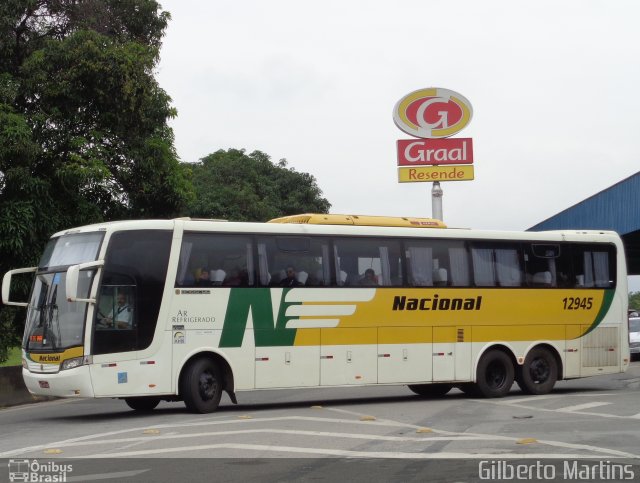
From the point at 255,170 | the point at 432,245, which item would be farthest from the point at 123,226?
the point at 255,170

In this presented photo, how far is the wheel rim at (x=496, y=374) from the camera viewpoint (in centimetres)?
2044

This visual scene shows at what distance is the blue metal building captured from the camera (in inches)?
1431

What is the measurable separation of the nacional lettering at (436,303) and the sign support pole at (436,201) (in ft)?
43.4

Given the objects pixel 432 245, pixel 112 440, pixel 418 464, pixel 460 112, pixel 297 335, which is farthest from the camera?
pixel 460 112

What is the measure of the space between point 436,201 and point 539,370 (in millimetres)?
13282

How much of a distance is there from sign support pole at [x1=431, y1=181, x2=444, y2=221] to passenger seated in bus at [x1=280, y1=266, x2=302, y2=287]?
50.9 feet

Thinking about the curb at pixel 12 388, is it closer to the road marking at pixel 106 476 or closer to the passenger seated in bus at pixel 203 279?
the passenger seated in bus at pixel 203 279

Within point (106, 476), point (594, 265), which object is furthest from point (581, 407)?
point (106, 476)

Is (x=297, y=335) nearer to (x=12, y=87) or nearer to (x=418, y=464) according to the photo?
(x=418, y=464)

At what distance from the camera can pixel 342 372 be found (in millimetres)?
18578

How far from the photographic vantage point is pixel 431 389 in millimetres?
21812

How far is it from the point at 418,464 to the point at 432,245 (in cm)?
954

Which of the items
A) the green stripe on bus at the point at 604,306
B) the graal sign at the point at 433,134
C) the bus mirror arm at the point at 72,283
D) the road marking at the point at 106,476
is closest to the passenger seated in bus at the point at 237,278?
the bus mirror arm at the point at 72,283

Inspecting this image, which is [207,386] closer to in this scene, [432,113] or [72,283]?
[72,283]
